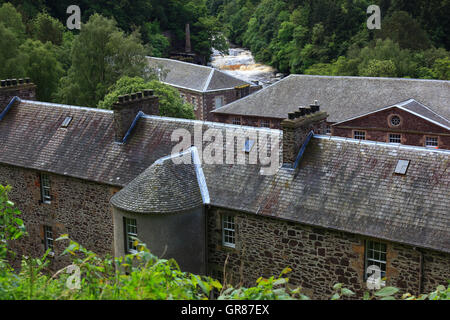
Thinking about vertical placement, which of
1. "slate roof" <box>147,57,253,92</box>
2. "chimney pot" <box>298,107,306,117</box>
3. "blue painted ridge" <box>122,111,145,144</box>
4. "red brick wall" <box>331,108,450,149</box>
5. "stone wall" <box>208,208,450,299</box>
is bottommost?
"stone wall" <box>208,208,450,299</box>

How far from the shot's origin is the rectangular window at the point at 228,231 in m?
18.9

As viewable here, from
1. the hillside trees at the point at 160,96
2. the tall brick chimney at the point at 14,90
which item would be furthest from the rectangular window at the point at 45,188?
the hillside trees at the point at 160,96

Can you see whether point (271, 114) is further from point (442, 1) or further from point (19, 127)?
point (442, 1)

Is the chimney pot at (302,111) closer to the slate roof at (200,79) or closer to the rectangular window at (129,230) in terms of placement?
the rectangular window at (129,230)

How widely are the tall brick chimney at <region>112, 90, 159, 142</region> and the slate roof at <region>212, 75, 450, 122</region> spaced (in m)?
21.8

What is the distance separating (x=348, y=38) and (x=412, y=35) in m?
11.4

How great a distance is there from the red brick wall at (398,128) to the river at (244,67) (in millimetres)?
42429

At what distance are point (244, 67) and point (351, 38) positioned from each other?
65.6 feet

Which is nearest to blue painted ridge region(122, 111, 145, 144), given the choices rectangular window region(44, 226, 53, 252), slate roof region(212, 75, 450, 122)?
rectangular window region(44, 226, 53, 252)

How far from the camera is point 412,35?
75250mm

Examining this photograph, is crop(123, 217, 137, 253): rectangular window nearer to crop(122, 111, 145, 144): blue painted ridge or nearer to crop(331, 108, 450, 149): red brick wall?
crop(122, 111, 145, 144): blue painted ridge

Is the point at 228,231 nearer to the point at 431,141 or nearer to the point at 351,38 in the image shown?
the point at 431,141

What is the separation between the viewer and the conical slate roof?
1825cm

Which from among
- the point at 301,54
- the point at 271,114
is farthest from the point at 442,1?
the point at 271,114
